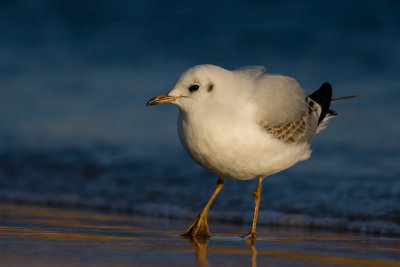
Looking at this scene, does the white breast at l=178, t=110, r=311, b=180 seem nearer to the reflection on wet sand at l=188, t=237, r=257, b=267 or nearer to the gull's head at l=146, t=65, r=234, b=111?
the gull's head at l=146, t=65, r=234, b=111

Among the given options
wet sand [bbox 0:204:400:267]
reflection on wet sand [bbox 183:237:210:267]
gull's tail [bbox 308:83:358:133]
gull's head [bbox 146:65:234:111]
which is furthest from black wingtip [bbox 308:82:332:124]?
reflection on wet sand [bbox 183:237:210:267]

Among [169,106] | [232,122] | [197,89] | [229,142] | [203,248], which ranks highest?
[169,106]

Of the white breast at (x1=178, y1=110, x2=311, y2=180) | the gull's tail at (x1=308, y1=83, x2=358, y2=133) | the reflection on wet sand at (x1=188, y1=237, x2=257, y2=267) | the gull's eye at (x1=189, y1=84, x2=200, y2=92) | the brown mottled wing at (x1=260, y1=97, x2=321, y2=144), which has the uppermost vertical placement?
the gull's tail at (x1=308, y1=83, x2=358, y2=133)

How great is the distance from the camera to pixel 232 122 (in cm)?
407

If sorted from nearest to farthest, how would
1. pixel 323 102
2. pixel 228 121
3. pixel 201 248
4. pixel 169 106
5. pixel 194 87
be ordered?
1. pixel 201 248
2. pixel 228 121
3. pixel 194 87
4. pixel 323 102
5. pixel 169 106

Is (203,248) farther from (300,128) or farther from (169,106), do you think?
(169,106)

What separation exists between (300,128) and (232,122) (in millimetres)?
894

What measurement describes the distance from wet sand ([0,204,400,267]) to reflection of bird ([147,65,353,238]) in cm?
40

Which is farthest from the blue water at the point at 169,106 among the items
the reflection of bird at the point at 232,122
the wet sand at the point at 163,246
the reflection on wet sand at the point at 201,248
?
the reflection on wet sand at the point at 201,248

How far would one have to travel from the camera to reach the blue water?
629 cm

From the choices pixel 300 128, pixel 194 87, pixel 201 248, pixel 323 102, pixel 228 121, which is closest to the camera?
pixel 201 248

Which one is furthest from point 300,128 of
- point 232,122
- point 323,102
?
point 232,122

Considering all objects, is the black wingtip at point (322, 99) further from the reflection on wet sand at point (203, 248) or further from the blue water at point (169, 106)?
the reflection on wet sand at point (203, 248)

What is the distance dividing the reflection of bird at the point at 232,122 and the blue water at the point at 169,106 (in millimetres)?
1273
